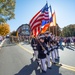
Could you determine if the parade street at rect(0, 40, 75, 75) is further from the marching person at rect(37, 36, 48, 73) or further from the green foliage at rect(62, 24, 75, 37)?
the green foliage at rect(62, 24, 75, 37)

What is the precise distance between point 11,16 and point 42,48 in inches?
879

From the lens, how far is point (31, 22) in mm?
13609

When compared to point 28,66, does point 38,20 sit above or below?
above

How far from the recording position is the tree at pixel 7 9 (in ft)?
100

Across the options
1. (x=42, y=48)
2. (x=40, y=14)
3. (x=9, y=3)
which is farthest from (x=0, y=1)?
(x=42, y=48)

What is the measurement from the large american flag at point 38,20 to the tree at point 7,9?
15.1m

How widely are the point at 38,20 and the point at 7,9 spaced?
18.2 m

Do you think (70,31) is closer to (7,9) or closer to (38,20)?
(7,9)

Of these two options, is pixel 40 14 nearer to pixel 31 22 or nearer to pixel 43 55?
pixel 31 22

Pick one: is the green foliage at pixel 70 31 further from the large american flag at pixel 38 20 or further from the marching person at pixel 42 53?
the marching person at pixel 42 53

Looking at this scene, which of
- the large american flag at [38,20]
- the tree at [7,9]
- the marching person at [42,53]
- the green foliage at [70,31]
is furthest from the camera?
the green foliage at [70,31]

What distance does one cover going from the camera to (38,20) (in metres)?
14.1

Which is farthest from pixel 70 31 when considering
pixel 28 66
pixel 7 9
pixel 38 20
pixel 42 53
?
pixel 42 53

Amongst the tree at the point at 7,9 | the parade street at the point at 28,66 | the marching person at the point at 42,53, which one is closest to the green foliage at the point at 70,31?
the tree at the point at 7,9
